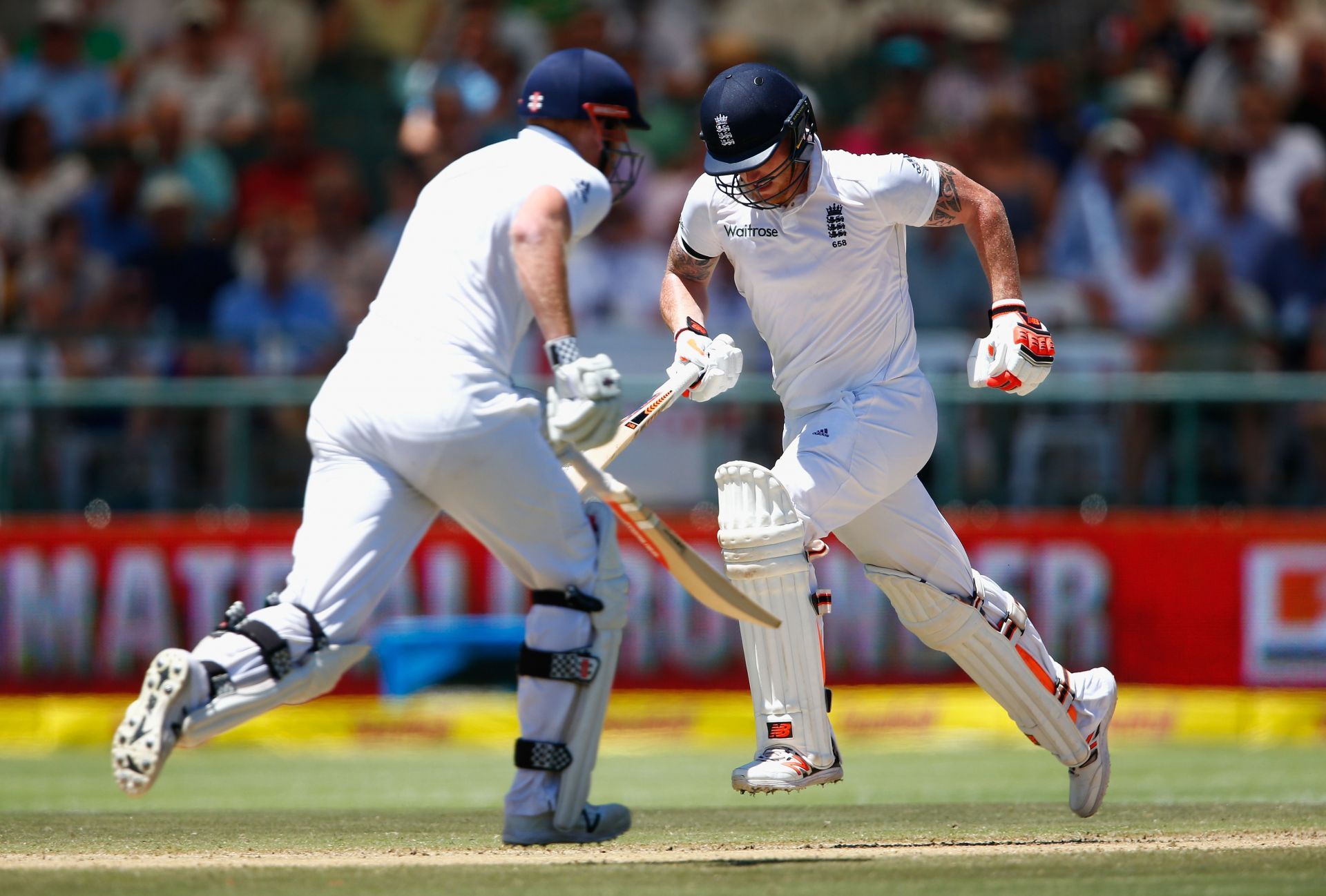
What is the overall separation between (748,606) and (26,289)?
784 centimetres

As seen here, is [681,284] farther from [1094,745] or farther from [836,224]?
[1094,745]

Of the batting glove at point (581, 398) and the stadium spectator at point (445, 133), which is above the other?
the stadium spectator at point (445, 133)

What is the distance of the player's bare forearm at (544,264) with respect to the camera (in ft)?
14.9

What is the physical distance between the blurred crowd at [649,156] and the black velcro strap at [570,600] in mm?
5356

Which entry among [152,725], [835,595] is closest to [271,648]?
[152,725]

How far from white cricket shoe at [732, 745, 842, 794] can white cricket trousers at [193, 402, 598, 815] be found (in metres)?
0.58

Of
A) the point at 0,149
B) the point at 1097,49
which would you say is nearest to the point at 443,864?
the point at 0,149

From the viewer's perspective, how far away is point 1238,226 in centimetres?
1139

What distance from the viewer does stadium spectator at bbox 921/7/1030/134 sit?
12492 mm

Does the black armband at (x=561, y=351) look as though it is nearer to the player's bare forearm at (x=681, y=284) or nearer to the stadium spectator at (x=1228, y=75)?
the player's bare forearm at (x=681, y=284)

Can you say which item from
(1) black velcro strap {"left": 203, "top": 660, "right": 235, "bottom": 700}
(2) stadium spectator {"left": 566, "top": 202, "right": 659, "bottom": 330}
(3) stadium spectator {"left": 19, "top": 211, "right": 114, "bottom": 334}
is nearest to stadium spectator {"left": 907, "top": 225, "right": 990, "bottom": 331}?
(2) stadium spectator {"left": 566, "top": 202, "right": 659, "bottom": 330}

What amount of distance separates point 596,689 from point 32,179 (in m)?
9.01

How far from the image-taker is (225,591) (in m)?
10.2

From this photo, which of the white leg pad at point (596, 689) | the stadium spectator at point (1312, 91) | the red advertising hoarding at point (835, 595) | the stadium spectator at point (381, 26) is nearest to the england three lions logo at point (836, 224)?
the white leg pad at point (596, 689)
